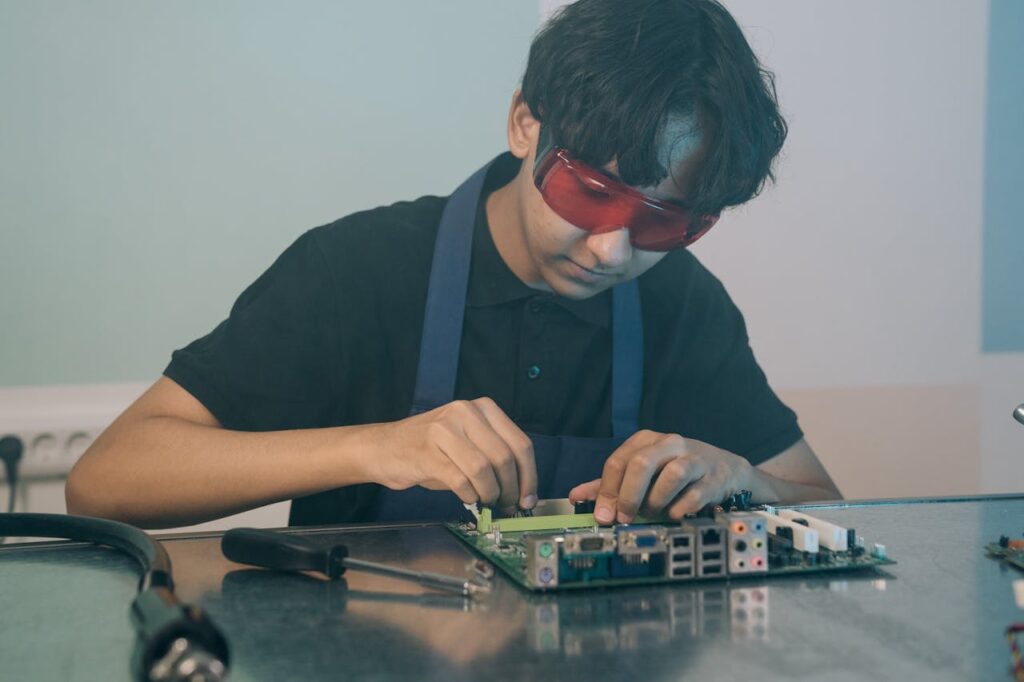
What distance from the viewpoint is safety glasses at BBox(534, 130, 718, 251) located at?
165cm

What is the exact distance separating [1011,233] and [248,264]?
2123mm

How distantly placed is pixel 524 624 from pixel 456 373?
1057mm

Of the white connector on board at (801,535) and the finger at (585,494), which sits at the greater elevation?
the finger at (585,494)

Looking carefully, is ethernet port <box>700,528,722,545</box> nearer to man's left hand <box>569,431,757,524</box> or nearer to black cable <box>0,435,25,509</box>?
man's left hand <box>569,431,757,524</box>

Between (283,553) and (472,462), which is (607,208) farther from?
(283,553)

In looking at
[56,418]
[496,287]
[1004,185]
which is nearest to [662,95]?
[496,287]

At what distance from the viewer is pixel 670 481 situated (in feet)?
4.50

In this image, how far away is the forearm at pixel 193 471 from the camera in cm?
155

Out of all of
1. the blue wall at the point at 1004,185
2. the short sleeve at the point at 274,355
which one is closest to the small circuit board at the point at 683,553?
the short sleeve at the point at 274,355

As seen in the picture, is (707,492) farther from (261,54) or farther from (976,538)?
(261,54)

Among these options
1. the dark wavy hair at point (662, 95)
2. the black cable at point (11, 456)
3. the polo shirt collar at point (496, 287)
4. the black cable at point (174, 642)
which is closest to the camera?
the black cable at point (174, 642)

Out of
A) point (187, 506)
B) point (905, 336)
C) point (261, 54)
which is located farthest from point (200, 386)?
point (905, 336)

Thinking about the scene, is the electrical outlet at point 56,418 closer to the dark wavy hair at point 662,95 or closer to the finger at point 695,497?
the dark wavy hair at point 662,95

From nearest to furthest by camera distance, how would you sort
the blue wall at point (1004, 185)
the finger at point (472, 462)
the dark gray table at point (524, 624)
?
1. the dark gray table at point (524, 624)
2. the finger at point (472, 462)
3. the blue wall at point (1004, 185)
